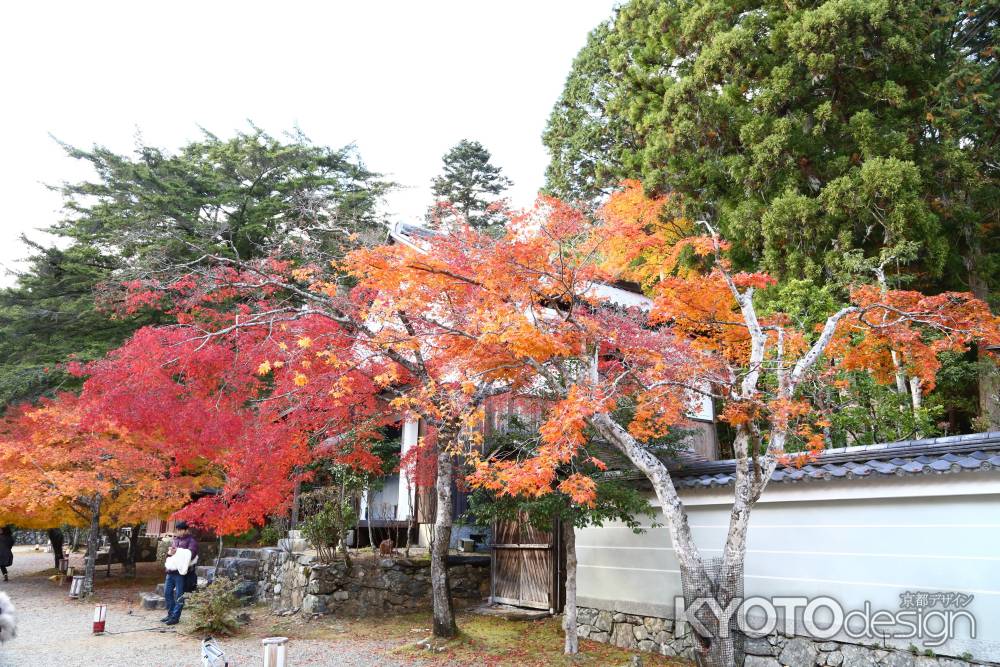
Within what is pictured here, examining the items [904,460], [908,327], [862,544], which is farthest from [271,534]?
[908,327]

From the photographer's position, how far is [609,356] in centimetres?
1246

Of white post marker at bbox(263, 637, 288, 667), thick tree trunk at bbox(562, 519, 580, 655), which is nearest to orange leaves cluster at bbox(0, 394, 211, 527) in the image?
white post marker at bbox(263, 637, 288, 667)

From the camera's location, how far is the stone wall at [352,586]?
505 inches

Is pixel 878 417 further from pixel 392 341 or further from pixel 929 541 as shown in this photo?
pixel 392 341

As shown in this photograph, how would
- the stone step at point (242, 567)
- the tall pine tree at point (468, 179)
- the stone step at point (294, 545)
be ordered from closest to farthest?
1. the stone step at point (294, 545)
2. the stone step at point (242, 567)
3. the tall pine tree at point (468, 179)

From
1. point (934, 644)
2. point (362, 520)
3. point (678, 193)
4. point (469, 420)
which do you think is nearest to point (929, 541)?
point (934, 644)

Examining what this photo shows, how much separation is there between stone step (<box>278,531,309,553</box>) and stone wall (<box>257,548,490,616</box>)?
0.27 meters

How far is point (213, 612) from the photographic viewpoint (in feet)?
36.6

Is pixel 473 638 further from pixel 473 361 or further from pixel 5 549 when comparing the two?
pixel 5 549

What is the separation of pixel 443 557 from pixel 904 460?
6.77m

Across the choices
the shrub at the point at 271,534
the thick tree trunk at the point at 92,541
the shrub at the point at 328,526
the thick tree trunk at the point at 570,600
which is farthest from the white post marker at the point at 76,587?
the thick tree trunk at the point at 570,600

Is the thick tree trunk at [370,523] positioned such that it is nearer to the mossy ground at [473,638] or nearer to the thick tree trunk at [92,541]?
the mossy ground at [473,638]

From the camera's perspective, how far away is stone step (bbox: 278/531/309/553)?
1450 centimetres

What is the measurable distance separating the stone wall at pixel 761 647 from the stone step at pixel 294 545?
22.5 feet
